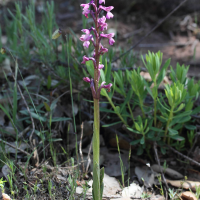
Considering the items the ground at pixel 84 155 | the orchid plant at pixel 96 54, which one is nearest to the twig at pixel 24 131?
the ground at pixel 84 155

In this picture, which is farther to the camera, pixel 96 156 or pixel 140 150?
pixel 140 150

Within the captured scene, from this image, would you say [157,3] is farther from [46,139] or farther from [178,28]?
[46,139]

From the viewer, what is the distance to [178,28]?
495cm

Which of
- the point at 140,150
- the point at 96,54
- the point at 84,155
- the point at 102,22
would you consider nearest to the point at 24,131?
the point at 84,155

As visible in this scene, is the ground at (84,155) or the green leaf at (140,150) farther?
A: the green leaf at (140,150)

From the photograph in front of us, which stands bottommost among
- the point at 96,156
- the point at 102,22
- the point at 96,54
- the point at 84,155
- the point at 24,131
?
the point at 84,155

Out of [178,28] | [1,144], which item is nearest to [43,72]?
[1,144]

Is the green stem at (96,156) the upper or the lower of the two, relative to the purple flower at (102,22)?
lower

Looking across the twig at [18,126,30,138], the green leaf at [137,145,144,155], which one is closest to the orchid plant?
the green leaf at [137,145,144,155]

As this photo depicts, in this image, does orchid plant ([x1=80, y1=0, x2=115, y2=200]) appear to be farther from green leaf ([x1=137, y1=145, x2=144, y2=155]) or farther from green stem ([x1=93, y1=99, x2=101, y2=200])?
green leaf ([x1=137, y1=145, x2=144, y2=155])

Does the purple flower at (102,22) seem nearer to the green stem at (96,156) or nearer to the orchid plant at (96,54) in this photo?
the orchid plant at (96,54)

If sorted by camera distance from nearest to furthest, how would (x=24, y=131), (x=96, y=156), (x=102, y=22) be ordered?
(x=102, y=22)
(x=96, y=156)
(x=24, y=131)

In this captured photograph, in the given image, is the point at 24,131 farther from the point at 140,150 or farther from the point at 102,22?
the point at 102,22

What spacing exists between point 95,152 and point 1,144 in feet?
3.12
